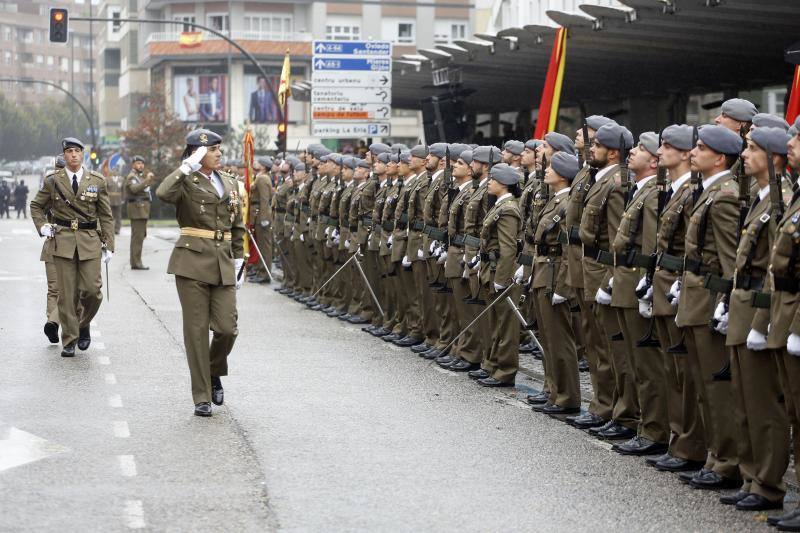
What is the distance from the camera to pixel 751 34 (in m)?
18.3

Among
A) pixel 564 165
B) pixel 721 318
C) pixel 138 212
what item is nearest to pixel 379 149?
pixel 564 165

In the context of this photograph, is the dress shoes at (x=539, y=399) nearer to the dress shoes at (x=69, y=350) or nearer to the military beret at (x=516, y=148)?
the military beret at (x=516, y=148)

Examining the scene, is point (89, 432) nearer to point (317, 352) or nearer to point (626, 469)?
point (626, 469)

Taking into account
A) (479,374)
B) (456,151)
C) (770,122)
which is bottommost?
(479,374)

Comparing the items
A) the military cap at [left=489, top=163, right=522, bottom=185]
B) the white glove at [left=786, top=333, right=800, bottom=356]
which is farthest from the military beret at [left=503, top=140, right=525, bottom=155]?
the white glove at [left=786, top=333, right=800, bottom=356]

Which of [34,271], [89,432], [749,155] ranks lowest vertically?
[34,271]

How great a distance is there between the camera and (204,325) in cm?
1099

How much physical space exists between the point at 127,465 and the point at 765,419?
12.2 feet

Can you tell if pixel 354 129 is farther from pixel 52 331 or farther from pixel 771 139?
pixel 771 139

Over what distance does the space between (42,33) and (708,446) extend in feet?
587

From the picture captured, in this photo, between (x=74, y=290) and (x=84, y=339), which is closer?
(x=74, y=290)

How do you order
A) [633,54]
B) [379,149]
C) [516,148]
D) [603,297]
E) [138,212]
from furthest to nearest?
[138,212] < [633,54] < [379,149] < [516,148] < [603,297]

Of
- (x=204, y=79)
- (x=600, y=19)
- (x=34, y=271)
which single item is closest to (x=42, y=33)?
(x=204, y=79)

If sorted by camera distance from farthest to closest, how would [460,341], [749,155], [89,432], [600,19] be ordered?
[600,19] < [460,341] < [89,432] < [749,155]
